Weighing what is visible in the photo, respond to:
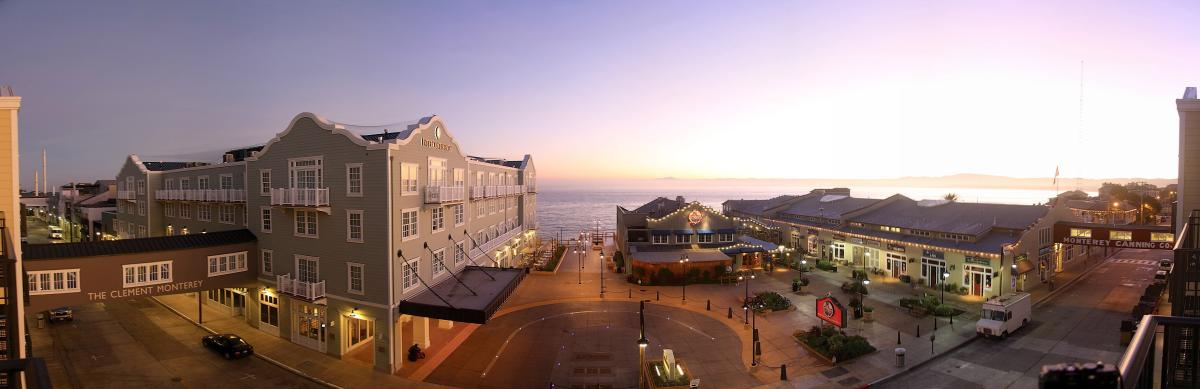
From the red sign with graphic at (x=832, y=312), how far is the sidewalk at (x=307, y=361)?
21625mm

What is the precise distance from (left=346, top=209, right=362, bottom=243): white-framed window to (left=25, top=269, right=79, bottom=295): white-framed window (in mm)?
13825

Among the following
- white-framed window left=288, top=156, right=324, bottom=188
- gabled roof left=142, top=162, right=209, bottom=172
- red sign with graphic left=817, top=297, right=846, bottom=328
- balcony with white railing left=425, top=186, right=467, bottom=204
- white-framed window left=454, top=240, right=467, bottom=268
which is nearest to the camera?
white-framed window left=288, top=156, right=324, bottom=188

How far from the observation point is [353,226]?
88.4ft

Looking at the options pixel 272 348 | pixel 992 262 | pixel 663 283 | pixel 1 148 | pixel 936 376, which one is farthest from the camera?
pixel 663 283

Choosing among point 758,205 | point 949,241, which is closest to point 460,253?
point 949,241

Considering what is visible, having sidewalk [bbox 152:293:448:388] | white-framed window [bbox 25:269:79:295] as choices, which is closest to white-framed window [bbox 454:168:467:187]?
sidewalk [bbox 152:293:448:388]

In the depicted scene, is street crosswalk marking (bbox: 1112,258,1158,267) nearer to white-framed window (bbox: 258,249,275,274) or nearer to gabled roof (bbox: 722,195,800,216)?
gabled roof (bbox: 722,195,800,216)

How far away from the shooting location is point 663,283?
155 ft

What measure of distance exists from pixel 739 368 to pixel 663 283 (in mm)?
20825

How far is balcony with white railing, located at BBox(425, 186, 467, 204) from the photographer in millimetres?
29094

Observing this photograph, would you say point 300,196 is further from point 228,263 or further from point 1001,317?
point 1001,317

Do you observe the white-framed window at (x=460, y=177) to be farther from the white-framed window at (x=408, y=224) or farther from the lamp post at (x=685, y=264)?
the lamp post at (x=685, y=264)

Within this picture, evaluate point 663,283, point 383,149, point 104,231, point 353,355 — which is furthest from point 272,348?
point 104,231

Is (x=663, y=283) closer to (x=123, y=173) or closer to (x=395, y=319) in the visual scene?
(x=395, y=319)
